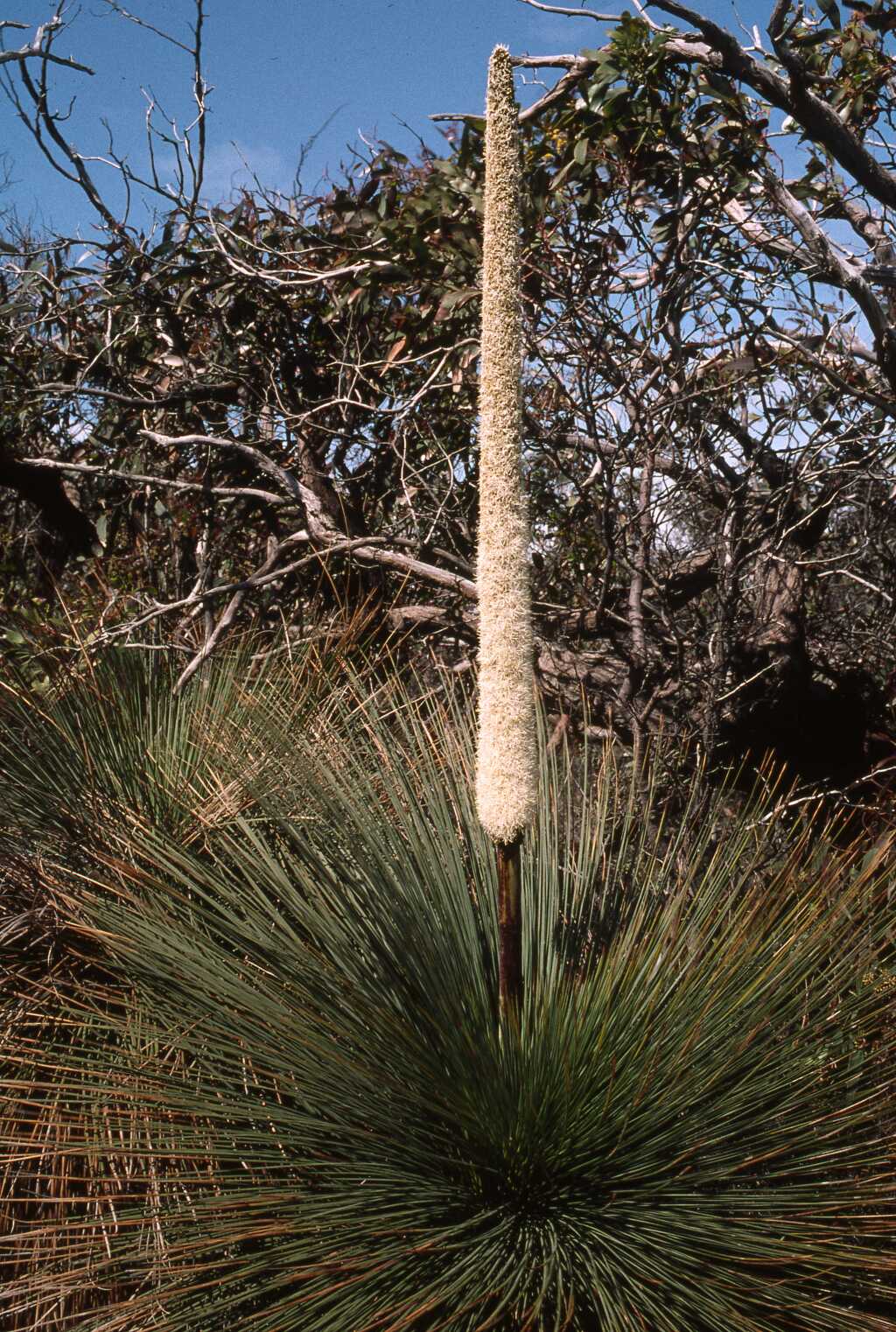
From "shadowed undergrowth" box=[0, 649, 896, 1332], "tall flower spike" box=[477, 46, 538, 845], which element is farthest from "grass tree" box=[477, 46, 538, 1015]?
"shadowed undergrowth" box=[0, 649, 896, 1332]

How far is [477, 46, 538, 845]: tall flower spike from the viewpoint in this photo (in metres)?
1.83

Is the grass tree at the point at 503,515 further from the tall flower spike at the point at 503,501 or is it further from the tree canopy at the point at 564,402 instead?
the tree canopy at the point at 564,402

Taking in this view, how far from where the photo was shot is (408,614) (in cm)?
453

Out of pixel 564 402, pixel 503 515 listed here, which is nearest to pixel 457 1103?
pixel 503 515

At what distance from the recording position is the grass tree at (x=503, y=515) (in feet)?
5.99

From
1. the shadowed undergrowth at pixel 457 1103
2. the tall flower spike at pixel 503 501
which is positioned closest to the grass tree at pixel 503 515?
the tall flower spike at pixel 503 501

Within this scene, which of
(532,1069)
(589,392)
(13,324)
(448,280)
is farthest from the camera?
(13,324)

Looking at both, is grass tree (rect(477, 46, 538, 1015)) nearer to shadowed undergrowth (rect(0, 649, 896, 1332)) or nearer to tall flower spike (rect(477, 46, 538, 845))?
tall flower spike (rect(477, 46, 538, 845))

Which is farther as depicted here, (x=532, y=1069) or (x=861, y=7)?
(x=861, y=7)

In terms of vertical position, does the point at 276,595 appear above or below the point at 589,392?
below

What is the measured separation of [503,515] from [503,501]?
2cm

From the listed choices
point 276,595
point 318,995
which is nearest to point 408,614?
point 276,595

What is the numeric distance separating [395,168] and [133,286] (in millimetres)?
1277

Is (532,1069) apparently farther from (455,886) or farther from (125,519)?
(125,519)
